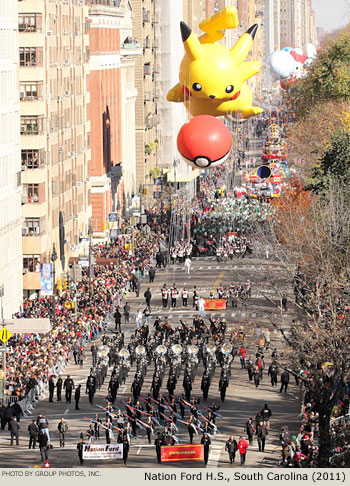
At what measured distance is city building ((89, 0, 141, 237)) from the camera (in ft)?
435

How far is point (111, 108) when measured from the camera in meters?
141

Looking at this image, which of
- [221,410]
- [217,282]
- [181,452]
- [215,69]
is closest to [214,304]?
[217,282]

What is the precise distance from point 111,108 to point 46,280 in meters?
52.2

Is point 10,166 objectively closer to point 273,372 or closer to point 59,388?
point 59,388

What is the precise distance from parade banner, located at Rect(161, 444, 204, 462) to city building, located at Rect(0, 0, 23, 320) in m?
32.0

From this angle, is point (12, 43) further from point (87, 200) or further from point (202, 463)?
point (202, 463)

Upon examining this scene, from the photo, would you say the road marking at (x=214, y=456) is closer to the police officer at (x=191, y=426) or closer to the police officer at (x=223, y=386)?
the police officer at (x=191, y=426)

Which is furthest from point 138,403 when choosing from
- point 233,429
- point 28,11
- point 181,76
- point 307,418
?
point 28,11

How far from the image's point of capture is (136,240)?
123000 mm

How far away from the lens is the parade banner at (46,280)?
89.6 metres

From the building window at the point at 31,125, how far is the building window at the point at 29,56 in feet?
10.1

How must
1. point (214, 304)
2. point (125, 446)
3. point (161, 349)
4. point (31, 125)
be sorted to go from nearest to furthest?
point (125, 446)
point (161, 349)
point (214, 304)
point (31, 125)

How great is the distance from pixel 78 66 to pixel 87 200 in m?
9.36

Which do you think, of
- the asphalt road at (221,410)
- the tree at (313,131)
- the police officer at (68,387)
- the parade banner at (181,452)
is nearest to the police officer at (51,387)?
the asphalt road at (221,410)
